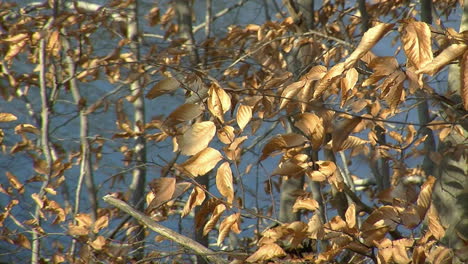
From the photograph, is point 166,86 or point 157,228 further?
point 157,228

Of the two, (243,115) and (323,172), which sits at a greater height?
(243,115)

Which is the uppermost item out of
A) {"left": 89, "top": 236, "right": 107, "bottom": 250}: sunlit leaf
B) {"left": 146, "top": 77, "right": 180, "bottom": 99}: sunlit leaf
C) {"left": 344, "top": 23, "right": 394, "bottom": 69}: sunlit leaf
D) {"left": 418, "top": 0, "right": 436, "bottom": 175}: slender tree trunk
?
{"left": 344, "top": 23, "right": 394, "bottom": 69}: sunlit leaf

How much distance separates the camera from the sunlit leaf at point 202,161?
1135 millimetres

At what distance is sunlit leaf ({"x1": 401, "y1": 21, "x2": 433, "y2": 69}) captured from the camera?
0.99 metres

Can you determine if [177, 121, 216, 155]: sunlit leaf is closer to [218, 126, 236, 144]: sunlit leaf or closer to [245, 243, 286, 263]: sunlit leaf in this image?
[218, 126, 236, 144]: sunlit leaf

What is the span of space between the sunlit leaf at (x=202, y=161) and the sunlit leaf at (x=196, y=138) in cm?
2

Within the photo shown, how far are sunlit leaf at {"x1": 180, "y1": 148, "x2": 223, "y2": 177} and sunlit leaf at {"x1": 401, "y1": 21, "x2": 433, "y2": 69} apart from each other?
41 centimetres

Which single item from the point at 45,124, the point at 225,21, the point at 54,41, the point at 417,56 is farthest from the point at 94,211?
the point at 225,21

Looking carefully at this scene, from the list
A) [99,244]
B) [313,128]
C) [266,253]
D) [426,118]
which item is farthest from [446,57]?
[426,118]

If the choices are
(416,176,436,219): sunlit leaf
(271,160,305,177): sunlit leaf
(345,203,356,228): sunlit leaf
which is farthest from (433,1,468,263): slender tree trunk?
(271,160,305,177): sunlit leaf

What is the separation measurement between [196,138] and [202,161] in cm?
5

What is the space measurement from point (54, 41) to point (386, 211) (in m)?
1.39

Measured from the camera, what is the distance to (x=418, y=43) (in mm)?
1005

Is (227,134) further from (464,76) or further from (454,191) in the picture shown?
(454,191)
